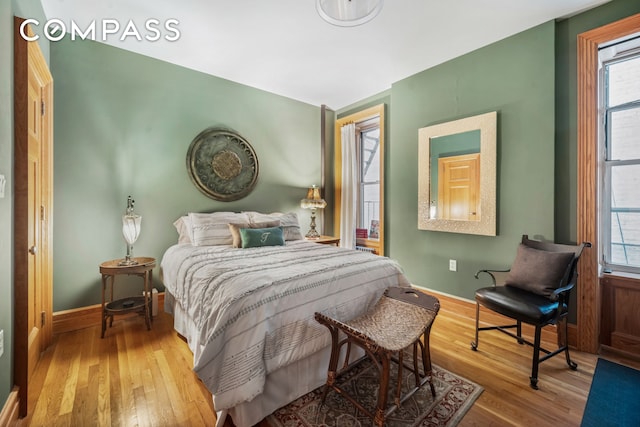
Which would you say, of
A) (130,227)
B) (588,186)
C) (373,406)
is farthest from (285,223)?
(588,186)

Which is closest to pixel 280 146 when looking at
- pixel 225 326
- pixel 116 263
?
pixel 116 263

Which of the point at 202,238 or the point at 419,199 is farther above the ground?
the point at 419,199

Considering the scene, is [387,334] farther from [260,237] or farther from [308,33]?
[308,33]

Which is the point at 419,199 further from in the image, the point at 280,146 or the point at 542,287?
the point at 280,146

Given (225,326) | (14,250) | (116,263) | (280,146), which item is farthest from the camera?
(280,146)

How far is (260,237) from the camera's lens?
2846 millimetres

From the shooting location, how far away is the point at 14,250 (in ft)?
4.96

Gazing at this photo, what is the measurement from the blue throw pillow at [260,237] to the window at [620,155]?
2.92m

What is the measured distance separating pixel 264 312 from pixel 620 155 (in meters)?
3.11

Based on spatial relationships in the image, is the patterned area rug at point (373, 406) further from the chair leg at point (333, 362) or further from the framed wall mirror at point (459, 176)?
the framed wall mirror at point (459, 176)

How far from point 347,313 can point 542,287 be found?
1.51 meters

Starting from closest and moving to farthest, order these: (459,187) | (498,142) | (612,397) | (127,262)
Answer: (612,397), (127,262), (498,142), (459,187)

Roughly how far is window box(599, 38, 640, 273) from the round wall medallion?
143 inches

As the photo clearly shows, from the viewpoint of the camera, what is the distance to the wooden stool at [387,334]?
53.6 inches
